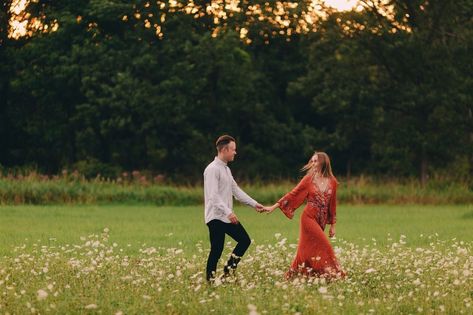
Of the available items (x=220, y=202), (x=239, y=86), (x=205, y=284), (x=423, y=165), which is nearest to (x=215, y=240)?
(x=220, y=202)

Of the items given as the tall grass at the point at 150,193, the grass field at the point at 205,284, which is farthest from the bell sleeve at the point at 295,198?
the tall grass at the point at 150,193

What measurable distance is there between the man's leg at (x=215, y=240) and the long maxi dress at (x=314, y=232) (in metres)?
1.23

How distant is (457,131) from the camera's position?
44.0m

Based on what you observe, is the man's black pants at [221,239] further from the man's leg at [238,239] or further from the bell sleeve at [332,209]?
the bell sleeve at [332,209]

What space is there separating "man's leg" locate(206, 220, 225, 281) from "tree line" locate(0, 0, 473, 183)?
31.0m

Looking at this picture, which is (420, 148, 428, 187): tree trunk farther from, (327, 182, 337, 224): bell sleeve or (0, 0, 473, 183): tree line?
(327, 182, 337, 224): bell sleeve

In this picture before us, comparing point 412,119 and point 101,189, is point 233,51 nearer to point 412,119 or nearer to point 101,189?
point 412,119

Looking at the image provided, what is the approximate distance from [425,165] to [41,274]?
112ft

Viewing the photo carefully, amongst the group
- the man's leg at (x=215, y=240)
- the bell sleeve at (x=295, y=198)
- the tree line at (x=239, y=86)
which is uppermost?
the tree line at (x=239, y=86)

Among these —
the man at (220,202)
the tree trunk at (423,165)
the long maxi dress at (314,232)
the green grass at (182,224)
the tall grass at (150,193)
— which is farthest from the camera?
the tree trunk at (423,165)

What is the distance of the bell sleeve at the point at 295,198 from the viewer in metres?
14.4

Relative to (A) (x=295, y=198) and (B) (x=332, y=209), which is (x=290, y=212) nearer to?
(A) (x=295, y=198)

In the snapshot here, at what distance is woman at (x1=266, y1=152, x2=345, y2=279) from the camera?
45.8ft

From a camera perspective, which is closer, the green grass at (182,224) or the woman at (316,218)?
the woman at (316,218)
